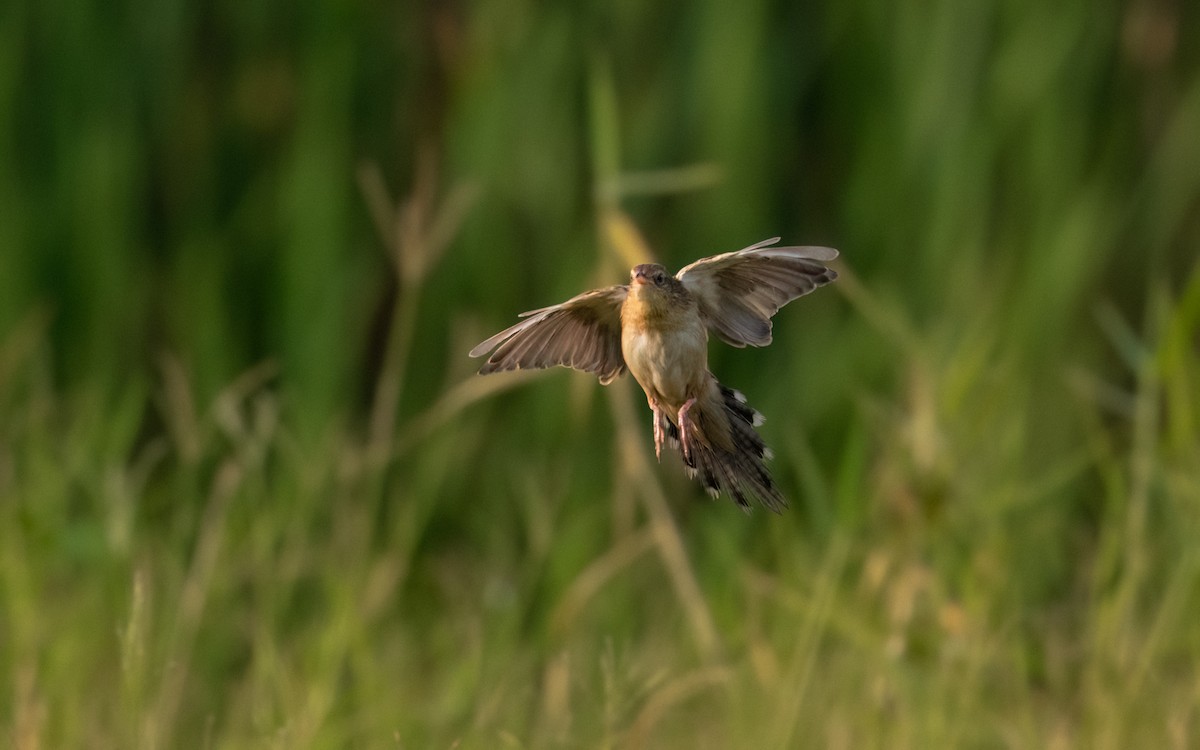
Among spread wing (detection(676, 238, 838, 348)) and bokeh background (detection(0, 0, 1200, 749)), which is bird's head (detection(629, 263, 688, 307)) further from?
bokeh background (detection(0, 0, 1200, 749))

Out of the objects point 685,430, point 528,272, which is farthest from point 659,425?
point 528,272

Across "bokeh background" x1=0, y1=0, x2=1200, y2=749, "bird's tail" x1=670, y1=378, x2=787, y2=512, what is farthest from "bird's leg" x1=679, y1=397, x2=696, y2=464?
"bokeh background" x1=0, y1=0, x2=1200, y2=749

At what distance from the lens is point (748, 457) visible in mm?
1027

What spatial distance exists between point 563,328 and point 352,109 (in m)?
2.44

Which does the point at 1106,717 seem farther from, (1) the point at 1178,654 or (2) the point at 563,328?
(2) the point at 563,328

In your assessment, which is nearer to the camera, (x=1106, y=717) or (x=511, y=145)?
(x=1106, y=717)

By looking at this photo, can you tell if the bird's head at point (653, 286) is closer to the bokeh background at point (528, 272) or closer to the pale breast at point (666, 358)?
the pale breast at point (666, 358)

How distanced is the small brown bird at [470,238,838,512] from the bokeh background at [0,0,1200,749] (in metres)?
1.29

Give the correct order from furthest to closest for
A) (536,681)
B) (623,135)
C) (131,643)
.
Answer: (623,135) < (536,681) < (131,643)

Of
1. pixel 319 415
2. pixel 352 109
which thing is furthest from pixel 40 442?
pixel 352 109

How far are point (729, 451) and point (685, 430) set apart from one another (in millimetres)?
30

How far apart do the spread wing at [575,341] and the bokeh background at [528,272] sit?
1.26m

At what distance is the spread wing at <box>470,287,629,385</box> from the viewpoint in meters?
1.04

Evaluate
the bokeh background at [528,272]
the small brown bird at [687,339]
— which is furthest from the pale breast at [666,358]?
the bokeh background at [528,272]
